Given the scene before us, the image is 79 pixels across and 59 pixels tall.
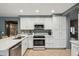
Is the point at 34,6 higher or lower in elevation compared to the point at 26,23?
higher

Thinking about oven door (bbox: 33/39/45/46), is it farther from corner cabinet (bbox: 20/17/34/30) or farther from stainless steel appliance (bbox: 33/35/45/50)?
corner cabinet (bbox: 20/17/34/30)

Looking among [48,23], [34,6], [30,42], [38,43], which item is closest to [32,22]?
[48,23]

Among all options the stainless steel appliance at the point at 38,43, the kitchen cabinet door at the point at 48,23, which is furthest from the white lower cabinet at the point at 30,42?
the kitchen cabinet door at the point at 48,23

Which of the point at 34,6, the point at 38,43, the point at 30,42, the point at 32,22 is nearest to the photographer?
the point at 34,6

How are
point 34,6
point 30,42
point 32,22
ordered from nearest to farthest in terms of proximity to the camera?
point 34,6, point 30,42, point 32,22

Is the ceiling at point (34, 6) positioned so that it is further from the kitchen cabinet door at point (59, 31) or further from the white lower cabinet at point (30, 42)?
the white lower cabinet at point (30, 42)

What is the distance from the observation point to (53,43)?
7.47 m

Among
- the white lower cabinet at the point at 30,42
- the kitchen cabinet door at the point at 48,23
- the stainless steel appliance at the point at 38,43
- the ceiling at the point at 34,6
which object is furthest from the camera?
the kitchen cabinet door at the point at 48,23

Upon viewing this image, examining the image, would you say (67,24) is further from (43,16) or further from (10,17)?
(10,17)

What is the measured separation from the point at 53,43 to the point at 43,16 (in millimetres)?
1707

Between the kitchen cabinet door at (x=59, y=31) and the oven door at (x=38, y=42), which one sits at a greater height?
the kitchen cabinet door at (x=59, y=31)

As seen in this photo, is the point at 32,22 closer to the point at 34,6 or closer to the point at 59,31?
the point at 59,31

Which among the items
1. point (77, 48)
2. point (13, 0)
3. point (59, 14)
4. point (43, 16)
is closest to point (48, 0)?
point (13, 0)

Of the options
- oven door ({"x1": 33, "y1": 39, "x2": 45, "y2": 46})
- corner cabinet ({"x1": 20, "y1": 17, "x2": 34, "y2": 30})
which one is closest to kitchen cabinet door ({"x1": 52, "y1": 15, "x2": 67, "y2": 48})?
oven door ({"x1": 33, "y1": 39, "x2": 45, "y2": 46})
